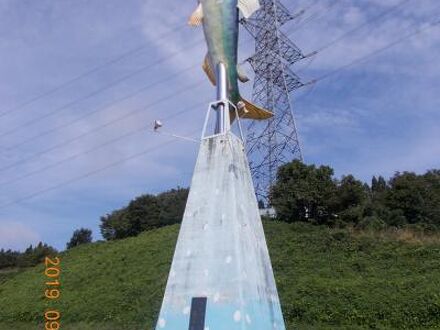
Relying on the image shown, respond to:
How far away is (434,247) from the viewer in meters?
21.8

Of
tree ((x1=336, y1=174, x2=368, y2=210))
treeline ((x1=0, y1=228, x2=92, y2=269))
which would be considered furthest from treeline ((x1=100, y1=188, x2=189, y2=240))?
tree ((x1=336, y1=174, x2=368, y2=210))

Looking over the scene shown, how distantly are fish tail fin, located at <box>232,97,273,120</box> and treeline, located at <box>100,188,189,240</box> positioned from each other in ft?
93.3

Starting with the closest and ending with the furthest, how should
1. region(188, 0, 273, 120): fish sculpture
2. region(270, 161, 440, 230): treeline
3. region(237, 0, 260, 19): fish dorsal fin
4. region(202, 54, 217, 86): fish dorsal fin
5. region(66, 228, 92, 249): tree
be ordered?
region(188, 0, 273, 120): fish sculpture, region(237, 0, 260, 19): fish dorsal fin, region(202, 54, 217, 86): fish dorsal fin, region(270, 161, 440, 230): treeline, region(66, 228, 92, 249): tree

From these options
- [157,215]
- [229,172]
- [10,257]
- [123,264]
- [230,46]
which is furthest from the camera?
[10,257]

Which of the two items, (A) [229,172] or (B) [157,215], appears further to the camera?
(B) [157,215]

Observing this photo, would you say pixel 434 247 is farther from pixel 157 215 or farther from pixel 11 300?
pixel 157 215

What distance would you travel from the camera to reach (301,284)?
1869 cm

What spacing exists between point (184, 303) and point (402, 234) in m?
18.1

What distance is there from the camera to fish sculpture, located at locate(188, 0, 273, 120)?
36.6 feet

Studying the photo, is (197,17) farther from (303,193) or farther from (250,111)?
(303,193)

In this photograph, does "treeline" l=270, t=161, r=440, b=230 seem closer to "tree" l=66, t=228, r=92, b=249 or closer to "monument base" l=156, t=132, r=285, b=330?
"monument base" l=156, t=132, r=285, b=330

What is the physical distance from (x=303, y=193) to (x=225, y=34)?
19.0 metres

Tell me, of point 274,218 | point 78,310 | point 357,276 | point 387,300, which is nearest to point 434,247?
point 357,276

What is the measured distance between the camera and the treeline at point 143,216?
40.4 meters
